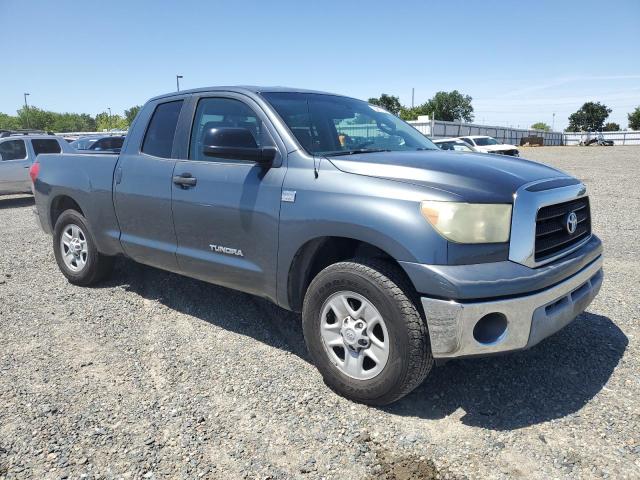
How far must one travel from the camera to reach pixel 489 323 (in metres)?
2.73

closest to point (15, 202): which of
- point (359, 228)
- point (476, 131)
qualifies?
point (359, 228)

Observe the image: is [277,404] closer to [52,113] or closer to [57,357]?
[57,357]

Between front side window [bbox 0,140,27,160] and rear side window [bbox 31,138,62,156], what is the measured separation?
280 millimetres

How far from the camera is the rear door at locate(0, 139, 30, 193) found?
12984 mm

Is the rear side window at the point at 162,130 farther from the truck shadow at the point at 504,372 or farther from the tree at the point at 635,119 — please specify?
the tree at the point at 635,119

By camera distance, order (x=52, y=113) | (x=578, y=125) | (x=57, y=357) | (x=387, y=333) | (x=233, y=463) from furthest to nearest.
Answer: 1. (x=578, y=125)
2. (x=52, y=113)
3. (x=57, y=357)
4. (x=387, y=333)
5. (x=233, y=463)

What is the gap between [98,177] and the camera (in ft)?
15.9

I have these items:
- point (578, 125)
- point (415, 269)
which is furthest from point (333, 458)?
point (578, 125)

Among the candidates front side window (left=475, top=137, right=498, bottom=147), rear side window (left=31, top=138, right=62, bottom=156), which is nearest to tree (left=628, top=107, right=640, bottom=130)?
front side window (left=475, top=137, right=498, bottom=147)

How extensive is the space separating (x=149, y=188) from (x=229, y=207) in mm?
1028

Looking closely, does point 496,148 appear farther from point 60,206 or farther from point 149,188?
point 149,188

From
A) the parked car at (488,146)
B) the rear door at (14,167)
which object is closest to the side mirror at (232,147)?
the rear door at (14,167)

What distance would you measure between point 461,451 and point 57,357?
291 cm

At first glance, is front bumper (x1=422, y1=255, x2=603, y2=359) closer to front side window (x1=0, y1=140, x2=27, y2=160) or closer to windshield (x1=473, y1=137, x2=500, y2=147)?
front side window (x1=0, y1=140, x2=27, y2=160)
